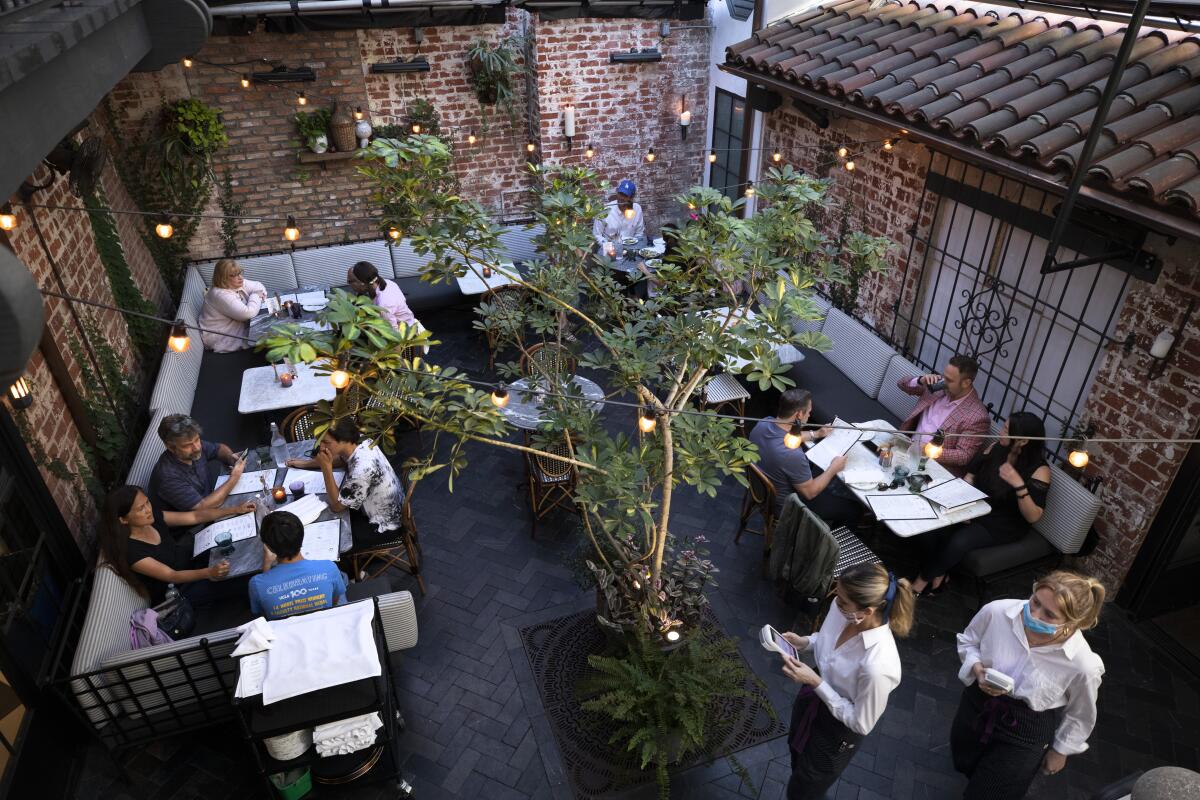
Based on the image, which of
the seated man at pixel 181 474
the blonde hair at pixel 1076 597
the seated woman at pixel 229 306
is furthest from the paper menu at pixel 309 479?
the blonde hair at pixel 1076 597

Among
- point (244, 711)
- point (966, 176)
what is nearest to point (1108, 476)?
point (966, 176)

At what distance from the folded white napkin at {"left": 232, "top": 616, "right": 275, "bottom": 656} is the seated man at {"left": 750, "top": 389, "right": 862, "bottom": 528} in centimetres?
335

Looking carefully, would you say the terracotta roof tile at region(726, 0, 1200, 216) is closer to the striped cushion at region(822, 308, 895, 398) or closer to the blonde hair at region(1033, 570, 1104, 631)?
the blonde hair at region(1033, 570, 1104, 631)

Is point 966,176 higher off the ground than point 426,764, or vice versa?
point 966,176

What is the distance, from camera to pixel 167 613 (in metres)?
4.64

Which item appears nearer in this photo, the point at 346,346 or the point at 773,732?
the point at 346,346

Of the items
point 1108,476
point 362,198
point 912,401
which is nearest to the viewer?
point 1108,476

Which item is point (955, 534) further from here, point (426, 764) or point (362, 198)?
point (362, 198)

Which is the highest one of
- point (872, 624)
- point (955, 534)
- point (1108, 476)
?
point (872, 624)

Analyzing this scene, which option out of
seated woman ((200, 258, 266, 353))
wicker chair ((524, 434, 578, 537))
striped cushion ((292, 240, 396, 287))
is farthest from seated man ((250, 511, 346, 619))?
striped cushion ((292, 240, 396, 287))

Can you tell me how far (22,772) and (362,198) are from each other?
7.38m

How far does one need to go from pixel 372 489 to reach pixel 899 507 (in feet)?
12.0

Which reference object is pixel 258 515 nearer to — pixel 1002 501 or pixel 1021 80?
pixel 1002 501

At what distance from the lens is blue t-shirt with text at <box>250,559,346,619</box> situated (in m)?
4.18
